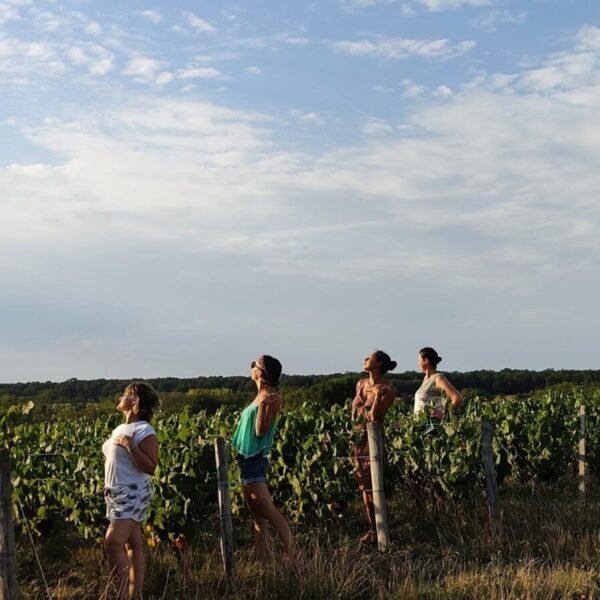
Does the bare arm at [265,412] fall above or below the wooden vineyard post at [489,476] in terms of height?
above

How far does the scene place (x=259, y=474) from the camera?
7.13 meters

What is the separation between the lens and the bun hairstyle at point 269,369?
6.95m

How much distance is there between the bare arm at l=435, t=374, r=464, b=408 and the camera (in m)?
8.60

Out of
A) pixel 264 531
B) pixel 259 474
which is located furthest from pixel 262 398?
pixel 264 531

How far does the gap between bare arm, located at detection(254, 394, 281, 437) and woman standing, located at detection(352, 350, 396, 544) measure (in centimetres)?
145

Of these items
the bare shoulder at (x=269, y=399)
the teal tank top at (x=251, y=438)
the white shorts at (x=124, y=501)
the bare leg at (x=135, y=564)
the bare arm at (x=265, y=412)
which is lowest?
the bare leg at (x=135, y=564)

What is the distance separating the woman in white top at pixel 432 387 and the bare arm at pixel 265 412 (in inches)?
91.4

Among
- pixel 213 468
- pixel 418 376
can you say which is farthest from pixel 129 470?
pixel 418 376

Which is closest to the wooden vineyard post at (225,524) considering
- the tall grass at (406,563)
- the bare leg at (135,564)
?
the tall grass at (406,563)

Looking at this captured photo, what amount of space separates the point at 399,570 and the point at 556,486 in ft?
19.3

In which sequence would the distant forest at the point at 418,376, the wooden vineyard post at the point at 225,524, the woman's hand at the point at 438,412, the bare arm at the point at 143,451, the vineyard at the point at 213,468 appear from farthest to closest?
the distant forest at the point at 418,376
the woman's hand at the point at 438,412
the vineyard at the point at 213,468
the wooden vineyard post at the point at 225,524
the bare arm at the point at 143,451

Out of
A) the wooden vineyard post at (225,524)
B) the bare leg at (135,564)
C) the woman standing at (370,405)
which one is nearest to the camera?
the bare leg at (135,564)

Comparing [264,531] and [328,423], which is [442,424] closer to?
[328,423]

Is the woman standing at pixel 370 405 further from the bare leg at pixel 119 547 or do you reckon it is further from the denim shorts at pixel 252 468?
the bare leg at pixel 119 547
